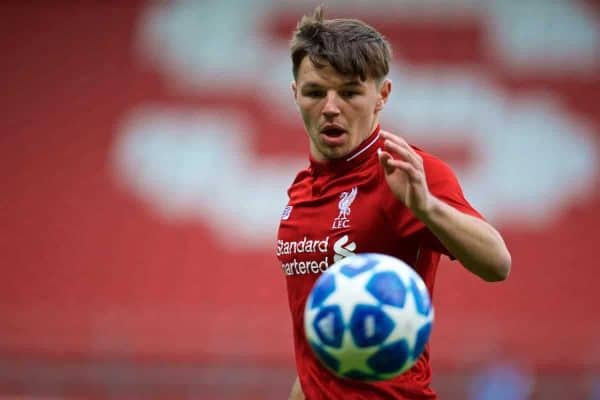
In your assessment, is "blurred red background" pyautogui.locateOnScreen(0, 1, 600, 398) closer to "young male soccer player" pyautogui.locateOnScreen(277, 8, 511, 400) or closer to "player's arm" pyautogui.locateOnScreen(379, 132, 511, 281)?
"young male soccer player" pyautogui.locateOnScreen(277, 8, 511, 400)

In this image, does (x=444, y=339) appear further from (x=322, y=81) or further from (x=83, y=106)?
(x=322, y=81)

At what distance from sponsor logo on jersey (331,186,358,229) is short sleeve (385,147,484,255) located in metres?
0.19

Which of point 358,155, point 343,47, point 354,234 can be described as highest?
point 343,47

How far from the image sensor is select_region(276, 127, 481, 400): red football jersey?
129 inches

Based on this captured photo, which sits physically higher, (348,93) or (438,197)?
(348,93)

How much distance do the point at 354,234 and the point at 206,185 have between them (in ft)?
25.0

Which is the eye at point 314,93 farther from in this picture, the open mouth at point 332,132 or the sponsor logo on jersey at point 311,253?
the sponsor logo on jersey at point 311,253

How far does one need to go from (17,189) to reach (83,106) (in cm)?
125

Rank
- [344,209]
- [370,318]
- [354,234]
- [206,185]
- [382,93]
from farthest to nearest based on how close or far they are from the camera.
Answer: [206,185] → [382,93] → [344,209] → [354,234] → [370,318]

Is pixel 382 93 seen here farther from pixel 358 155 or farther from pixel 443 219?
pixel 443 219

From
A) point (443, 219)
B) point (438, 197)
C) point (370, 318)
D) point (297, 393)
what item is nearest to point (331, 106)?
point (438, 197)

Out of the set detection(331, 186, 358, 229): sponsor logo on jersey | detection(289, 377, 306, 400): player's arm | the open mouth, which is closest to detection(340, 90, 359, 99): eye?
the open mouth

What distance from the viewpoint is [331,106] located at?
3469 millimetres

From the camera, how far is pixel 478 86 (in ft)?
36.4
